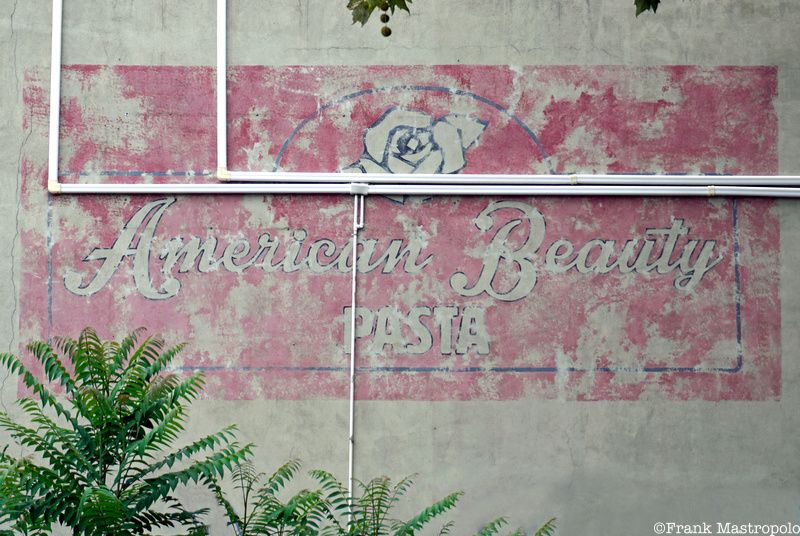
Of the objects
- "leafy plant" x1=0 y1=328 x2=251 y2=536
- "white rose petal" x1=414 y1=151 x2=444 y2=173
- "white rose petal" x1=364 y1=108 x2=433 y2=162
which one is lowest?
"leafy plant" x1=0 y1=328 x2=251 y2=536

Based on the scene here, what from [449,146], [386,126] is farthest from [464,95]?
[386,126]

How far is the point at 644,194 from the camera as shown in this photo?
848 centimetres

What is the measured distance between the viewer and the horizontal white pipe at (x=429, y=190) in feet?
27.4

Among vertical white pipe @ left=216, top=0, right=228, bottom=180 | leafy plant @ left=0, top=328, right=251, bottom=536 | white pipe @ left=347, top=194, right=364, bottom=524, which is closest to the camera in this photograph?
leafy plant @ left=0, top=328, right=251, bottom=536

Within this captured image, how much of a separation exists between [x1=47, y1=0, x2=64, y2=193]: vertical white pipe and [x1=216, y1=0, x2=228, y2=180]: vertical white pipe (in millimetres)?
1299

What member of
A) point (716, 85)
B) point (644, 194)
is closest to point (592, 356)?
point (644, 194)

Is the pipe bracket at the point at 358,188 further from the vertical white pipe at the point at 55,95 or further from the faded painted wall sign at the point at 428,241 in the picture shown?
the vertical white pipe at the point at 55,95

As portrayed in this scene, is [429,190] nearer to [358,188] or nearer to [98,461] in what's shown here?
[358,188]

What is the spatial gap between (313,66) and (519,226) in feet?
7.11

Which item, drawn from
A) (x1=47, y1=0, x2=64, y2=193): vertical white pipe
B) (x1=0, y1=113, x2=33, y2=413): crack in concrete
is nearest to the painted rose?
(x1=47, y1=0, x2=64, y2=193): vertical white pipe

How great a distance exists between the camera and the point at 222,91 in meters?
8.44

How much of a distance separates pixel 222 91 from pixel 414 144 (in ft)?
5.38

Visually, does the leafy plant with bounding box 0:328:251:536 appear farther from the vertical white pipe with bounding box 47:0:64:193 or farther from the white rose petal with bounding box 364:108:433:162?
the white rose petal with bounding box 364:108:433:162

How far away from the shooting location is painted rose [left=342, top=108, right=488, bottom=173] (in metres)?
8.50
